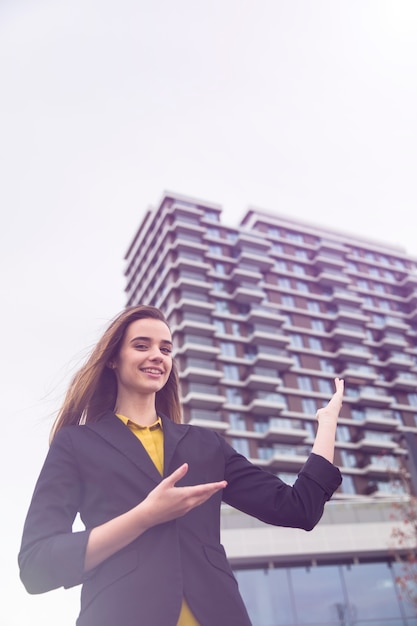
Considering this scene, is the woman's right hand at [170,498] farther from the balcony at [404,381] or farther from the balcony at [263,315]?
the balcony at [404,381]

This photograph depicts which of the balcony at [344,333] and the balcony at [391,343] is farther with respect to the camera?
the balcony at [391,343]

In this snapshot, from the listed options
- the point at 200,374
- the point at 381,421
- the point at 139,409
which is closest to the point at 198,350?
the point at 200,374

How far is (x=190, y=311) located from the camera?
53.2 m

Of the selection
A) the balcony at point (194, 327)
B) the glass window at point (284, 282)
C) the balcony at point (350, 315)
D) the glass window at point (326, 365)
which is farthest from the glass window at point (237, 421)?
the balcony at point (350, 315)

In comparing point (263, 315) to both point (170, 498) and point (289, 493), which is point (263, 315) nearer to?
point (289, 493)

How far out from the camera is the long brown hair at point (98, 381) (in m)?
2.21

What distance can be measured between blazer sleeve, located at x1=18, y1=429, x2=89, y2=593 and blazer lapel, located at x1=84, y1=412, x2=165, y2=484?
4.5 inches

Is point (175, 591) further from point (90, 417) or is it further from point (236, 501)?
point (90, 417)

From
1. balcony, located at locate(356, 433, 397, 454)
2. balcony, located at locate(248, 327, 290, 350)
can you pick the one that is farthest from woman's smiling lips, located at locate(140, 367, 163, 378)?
balcony, located at locate(356, 433, 397, 454)

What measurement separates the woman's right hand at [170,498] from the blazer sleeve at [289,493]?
1.44 ft

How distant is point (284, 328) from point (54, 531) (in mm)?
55189

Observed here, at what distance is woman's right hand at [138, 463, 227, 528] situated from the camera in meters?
1.51

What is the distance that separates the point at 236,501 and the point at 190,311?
51106 mm

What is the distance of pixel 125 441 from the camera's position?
1.90m
